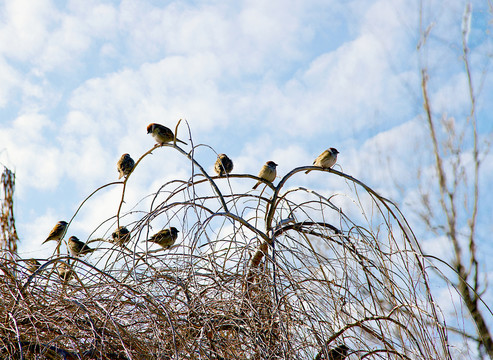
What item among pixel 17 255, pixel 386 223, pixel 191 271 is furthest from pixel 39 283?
pixel 386 223

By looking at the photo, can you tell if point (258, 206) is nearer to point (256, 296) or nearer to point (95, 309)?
point (256, 296)

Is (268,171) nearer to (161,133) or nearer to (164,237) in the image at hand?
(164,237)

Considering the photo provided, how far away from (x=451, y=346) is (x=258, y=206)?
1.42 m

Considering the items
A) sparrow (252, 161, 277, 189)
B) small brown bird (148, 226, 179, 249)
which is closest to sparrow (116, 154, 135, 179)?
small brown bird (148, 226, 179, 249)

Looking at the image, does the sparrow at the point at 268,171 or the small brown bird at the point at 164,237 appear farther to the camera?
the sparrow at the point at 268,171

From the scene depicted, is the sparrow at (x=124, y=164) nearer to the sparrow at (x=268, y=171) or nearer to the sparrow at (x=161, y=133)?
the sparrow at (x=161, y=133)

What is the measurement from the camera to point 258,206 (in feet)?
11.2

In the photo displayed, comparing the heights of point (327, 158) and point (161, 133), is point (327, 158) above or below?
below

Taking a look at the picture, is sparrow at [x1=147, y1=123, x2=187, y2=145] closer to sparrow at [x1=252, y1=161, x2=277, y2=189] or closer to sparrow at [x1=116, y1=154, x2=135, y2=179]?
sparrow at [x1=116, y1=154, x2=135, y2=179]

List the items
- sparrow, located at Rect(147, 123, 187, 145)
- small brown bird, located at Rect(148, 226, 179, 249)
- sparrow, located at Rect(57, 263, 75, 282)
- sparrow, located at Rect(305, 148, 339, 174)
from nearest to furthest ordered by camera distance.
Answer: sparrow, located at Rect(57, 263, 75, 282) → small brown bird, located at Rect(148, 226, 179, 249) → sparrow, located at Rect(305, 148, 339, 174) → sparrow, located at Rect(147, 123, 187, 145)

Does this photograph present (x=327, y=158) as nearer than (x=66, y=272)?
No

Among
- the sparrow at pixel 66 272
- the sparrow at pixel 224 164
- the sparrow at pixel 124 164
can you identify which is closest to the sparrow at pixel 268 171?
the sparrow at pixel 224 164

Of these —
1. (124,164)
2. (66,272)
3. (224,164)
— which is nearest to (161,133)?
(124,164)

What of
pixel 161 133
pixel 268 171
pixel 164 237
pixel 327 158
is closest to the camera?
pixel 164 237
